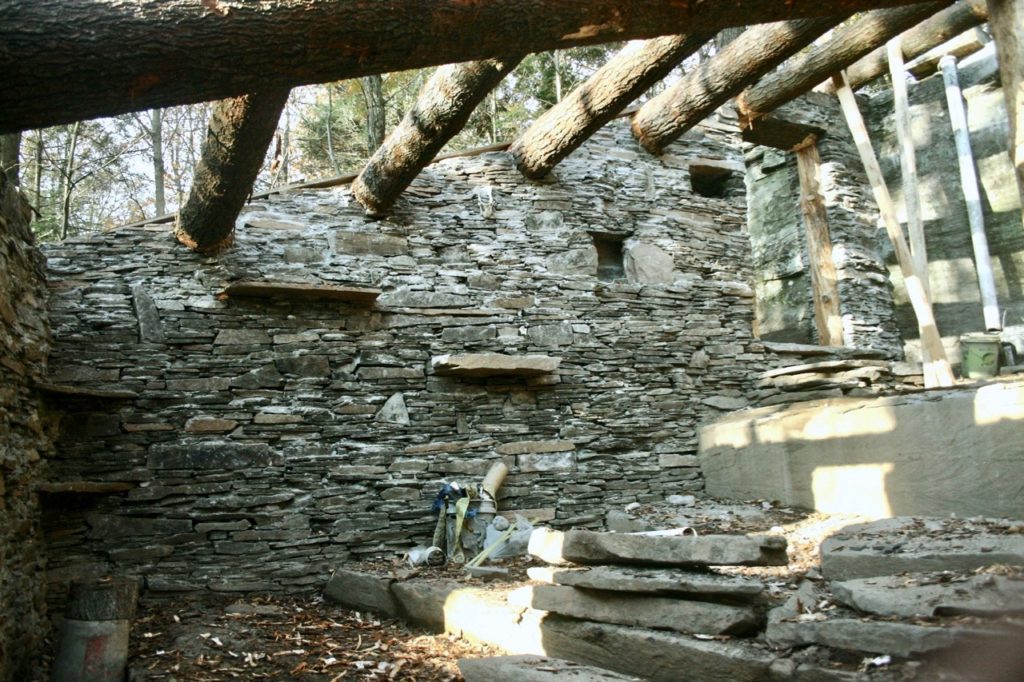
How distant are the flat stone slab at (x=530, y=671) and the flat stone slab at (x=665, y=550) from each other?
0.50 metres

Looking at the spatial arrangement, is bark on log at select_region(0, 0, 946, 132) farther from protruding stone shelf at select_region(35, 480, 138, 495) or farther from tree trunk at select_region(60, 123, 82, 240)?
tree trunk at select_region(60, 123, 82, 240)

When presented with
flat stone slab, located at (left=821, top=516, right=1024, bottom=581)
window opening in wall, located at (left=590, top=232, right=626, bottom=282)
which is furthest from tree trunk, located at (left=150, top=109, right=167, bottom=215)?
flat stone slab, located at (left=821, top=516, right=1024, bottom=581)

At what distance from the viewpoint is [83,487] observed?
4.30 metres

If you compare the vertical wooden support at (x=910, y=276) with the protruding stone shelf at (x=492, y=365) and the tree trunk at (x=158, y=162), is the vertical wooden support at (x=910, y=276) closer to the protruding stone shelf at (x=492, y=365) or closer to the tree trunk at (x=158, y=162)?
the protruding stone shelf at (x=492, y=365)

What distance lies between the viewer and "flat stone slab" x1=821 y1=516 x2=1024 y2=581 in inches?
107

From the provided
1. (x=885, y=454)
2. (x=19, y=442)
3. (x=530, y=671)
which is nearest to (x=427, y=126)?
(x=19, y=442)

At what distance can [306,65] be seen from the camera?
2.27 m

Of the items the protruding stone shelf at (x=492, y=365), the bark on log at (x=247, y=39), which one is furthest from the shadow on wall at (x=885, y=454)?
the bark on log at (x=247, y=39)

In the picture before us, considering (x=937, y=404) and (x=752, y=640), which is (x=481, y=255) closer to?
(x=937, y=404)

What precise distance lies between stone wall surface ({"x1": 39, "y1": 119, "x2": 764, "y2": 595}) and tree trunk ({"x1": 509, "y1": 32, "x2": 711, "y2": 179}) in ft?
1.02

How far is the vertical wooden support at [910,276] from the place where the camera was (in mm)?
5496

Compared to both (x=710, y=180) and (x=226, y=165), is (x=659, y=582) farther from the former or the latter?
(x=710, y=180)

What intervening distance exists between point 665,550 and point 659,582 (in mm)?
211

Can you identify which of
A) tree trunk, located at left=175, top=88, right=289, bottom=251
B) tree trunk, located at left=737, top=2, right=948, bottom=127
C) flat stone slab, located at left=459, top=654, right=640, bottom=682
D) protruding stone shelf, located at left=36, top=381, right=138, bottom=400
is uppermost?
tree trunk, located at left=737, top=2, right=948, bottom=127
